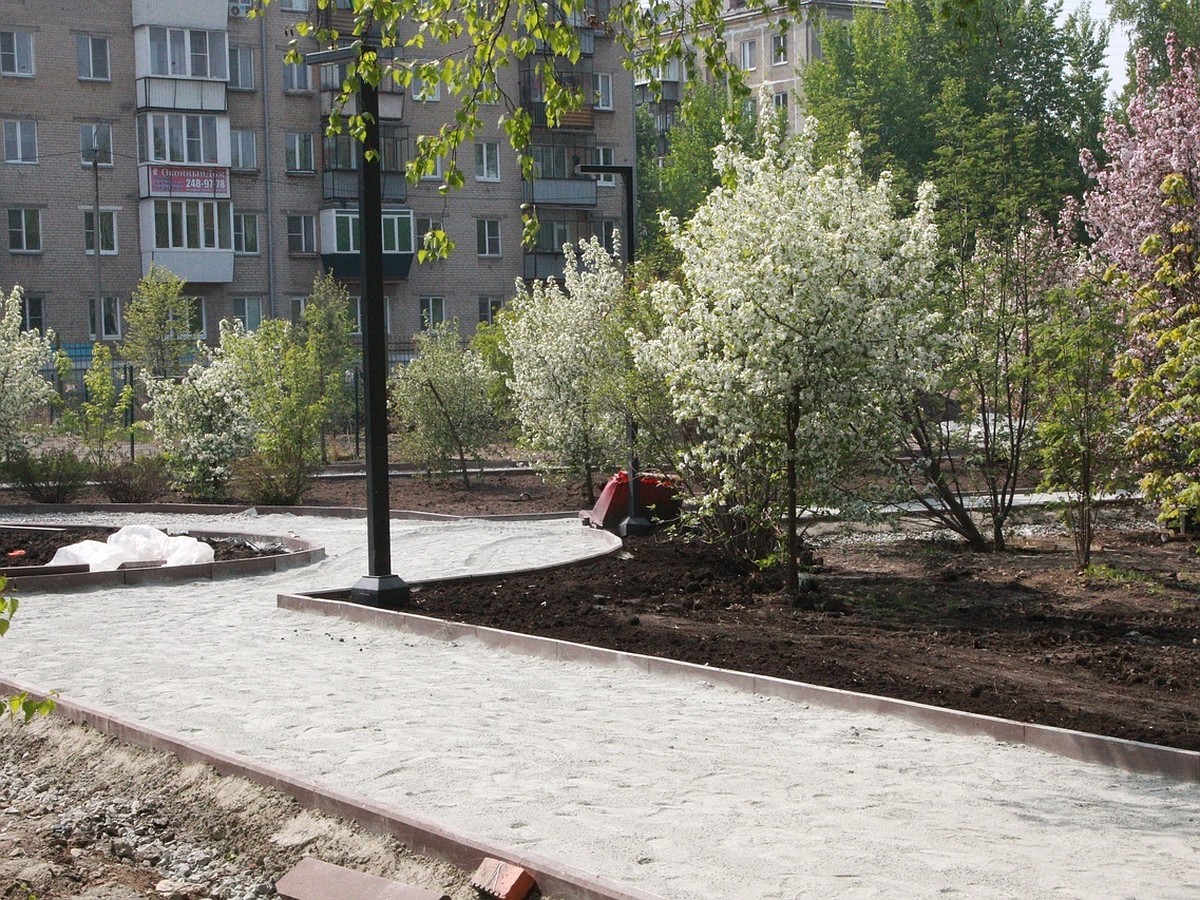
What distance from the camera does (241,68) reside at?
54.6 meters

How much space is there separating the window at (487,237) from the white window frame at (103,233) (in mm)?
14380

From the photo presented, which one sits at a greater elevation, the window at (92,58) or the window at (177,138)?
the window at (92,58)

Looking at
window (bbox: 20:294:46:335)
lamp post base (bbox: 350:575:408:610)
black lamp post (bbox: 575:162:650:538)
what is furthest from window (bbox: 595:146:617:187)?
lamp post base (bbox: 350:575:408:610)

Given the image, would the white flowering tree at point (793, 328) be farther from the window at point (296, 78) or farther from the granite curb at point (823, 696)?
the window at point (296, 78)

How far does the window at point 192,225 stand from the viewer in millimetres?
52375

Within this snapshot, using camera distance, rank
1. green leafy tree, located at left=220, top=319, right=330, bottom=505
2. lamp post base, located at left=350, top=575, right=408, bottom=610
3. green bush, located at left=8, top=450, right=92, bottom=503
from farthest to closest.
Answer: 1. green bush, located at left=8, top=450, right=92, bottom=503
2. green leafy tree, located at left=220, top=319, right=330, bottom=505
3. lamp post base, located at left=350, top=575, right=408, bottom=610

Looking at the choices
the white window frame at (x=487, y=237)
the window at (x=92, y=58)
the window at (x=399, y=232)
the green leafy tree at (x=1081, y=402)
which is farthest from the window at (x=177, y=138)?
the green leafy tree at (x=1081, y=402)

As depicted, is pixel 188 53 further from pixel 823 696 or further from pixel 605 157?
pixel 823 696

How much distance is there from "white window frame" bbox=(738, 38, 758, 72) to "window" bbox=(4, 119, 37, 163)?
155 ft

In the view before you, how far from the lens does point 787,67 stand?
85.8m

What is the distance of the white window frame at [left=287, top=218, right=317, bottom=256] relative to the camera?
5588cm

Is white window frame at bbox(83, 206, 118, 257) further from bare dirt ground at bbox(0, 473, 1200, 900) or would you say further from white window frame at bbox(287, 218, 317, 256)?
bare dirt ground at bbox(0, 473, 1200, 900)

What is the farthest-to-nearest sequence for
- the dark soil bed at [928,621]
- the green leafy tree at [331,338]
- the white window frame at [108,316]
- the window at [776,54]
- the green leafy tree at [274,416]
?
the window at [776,54] < the white window frame at [108,316] < the green leafy tree at [331,338] < the green leafy tree at [274,416] < the dark soil bed at [928,621]

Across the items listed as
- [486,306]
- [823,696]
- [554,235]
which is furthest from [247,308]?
[823,696]
